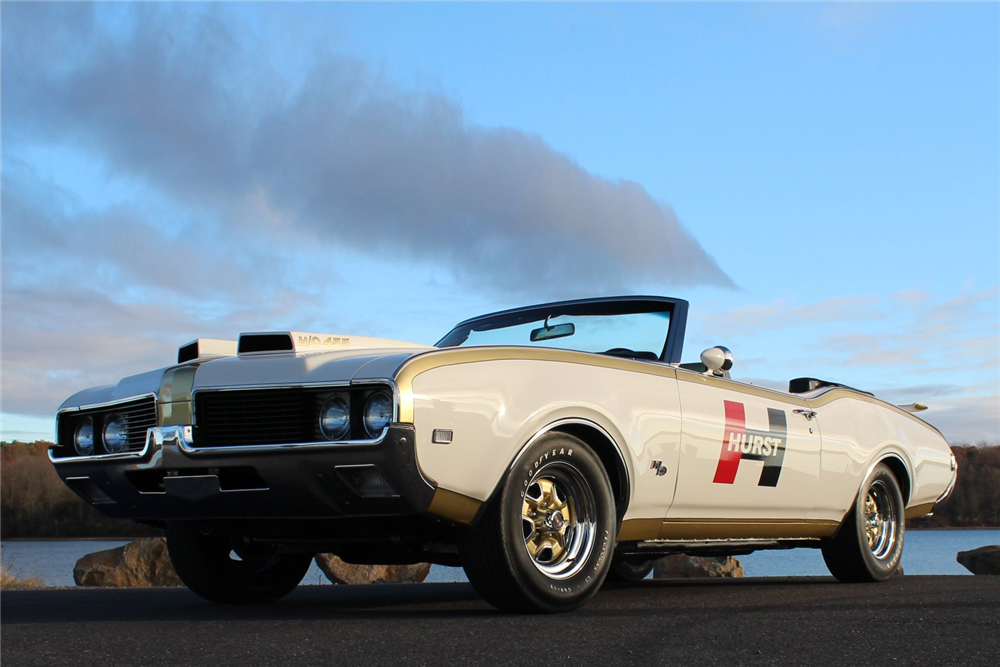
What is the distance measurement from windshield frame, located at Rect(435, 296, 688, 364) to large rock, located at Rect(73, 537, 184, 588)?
6.90 m

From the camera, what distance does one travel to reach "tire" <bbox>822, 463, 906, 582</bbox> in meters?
6.95

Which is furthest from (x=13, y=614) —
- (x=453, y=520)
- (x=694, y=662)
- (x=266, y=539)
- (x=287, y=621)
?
(x=694, y=662)

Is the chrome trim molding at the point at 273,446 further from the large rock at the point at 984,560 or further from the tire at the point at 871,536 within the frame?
the large rock at the point at 984,560

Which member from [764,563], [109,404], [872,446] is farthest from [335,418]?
[764,563]

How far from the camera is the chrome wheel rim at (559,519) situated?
14.8 ft

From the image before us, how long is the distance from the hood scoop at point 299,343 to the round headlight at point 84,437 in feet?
3.00

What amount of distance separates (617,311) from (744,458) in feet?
3.84

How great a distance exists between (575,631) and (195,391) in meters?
1.91

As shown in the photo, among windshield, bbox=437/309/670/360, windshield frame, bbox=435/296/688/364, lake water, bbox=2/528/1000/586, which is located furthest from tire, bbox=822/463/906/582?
windshield, bbox=437/309/670/360

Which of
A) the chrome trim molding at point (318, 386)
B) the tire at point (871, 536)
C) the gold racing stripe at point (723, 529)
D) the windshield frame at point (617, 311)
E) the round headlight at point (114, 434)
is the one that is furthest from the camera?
the tire at point (871, 536)

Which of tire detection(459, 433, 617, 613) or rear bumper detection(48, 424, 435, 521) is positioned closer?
rear bumper detection(48, 424, 435, 521)

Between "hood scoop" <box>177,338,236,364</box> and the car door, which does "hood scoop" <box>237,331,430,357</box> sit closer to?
"hood scoop" <box>177,338,236,364</box>

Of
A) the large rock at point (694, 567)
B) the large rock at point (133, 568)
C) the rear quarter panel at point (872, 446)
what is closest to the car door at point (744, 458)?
the rear quarter panel at point (872, 446)

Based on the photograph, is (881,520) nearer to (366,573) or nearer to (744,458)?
(744,458)
